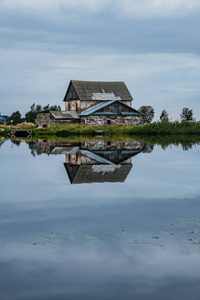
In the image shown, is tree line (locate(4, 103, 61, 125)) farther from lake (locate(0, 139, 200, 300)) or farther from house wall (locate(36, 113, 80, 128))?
lake (locate(0, 139, 200, 300))

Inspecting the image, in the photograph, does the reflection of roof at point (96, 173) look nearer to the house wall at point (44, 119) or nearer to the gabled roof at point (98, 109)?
the gabled roof at point (98, 109)

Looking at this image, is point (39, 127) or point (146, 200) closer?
point (146, 200)

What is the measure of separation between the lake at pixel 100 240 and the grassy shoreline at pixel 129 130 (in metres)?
37.3

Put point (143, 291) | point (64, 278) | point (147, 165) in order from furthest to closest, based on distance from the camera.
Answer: point (147, 165), point (64, 278), point (143, 291)

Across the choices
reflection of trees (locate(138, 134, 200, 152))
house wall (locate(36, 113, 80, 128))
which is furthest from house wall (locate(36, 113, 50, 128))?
reflection of trees (locate(138, 134, 200, 152))

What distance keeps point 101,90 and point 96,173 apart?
49.9 metres

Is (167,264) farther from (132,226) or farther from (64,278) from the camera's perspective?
(132,226)

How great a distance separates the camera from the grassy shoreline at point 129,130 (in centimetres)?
4684

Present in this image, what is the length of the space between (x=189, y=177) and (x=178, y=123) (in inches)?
1436

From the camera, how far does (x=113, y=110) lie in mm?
56281

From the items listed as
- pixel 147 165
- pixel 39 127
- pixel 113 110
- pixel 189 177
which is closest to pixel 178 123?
pixel 113 110

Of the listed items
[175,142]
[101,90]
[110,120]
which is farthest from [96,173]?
[101,90]

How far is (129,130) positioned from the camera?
49750 millimetres

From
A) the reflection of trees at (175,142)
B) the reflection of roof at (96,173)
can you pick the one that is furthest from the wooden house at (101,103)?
the reflection of roof at (96,173)
